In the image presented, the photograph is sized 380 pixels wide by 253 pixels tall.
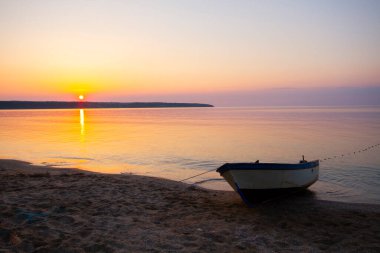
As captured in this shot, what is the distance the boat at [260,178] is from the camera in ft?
32.7

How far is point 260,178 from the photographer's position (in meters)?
10.3

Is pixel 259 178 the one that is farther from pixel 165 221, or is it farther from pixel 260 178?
pixel 165 221

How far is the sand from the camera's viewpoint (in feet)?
22.9

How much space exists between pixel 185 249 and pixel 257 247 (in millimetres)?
1673

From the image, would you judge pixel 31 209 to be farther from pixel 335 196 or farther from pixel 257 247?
pixel 335 196

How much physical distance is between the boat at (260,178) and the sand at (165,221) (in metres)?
0.43

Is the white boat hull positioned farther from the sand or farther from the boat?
the sand

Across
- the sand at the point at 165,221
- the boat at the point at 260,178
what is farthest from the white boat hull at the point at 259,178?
the sand at the point at 165,221

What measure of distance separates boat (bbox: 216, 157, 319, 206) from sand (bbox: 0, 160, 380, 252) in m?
0.43

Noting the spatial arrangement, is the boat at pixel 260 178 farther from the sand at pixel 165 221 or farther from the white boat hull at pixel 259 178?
the sand at pixel 165 221

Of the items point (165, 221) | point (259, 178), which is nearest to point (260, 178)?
point (259, 178)

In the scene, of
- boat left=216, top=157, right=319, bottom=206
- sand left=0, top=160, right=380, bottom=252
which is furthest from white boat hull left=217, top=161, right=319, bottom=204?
sand left=0, top=160, right=380, bottom=252

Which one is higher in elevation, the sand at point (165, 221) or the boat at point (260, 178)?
the boat at point (260, 178)

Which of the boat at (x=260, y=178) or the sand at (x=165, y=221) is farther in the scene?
the boat at (x=260, y=178)
